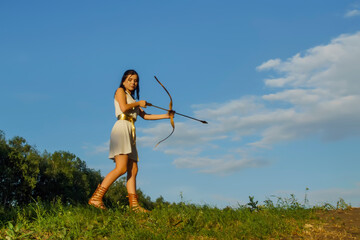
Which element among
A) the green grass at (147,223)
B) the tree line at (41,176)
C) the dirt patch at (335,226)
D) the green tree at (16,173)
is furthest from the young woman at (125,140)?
the green tree at (16,173)

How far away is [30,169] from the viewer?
112ft

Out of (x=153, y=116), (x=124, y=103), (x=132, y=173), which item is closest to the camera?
(x=124, y=103)

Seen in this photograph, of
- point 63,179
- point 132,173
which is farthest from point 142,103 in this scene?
point 63,179

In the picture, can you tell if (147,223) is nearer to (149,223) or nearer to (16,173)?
(149,223)

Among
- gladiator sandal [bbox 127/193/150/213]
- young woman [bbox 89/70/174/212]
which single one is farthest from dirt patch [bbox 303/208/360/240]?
young woman [bbox 89/70/174/212]

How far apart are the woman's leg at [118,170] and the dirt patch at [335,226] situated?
3.79 m

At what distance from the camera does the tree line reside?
110ft

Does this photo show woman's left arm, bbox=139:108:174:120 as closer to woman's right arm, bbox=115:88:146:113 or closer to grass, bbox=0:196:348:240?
woman's right arm, bbox=115:88:146:113

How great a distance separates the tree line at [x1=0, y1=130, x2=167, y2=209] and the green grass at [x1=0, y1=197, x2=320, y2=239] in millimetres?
24215

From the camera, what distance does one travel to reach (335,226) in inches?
299

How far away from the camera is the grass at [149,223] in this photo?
6625mm

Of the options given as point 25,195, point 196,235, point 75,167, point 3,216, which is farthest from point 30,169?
point 196,235

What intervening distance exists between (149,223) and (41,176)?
3245 cm

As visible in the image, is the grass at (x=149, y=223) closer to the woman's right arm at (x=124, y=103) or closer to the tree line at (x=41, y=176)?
the woman's right arm at (x=124, y=103)
